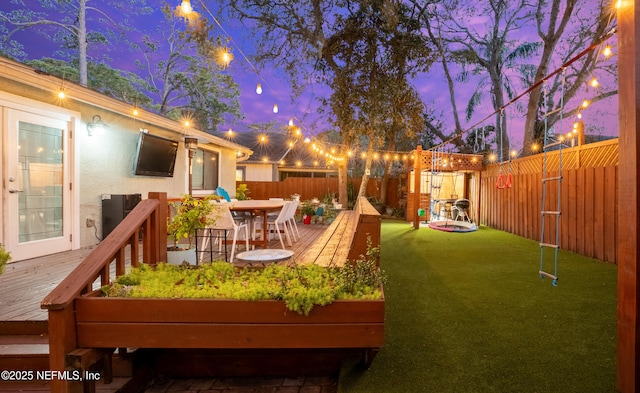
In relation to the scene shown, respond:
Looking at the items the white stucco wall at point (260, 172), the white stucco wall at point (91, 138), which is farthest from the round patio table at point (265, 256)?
the white stucco wall at point (260, 172)

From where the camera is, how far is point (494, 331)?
9.29 ft

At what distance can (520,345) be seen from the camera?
8.46 feet

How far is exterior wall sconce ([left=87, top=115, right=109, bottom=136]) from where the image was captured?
5.54 meters

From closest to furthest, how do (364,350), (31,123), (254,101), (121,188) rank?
(364,350) < (31,123) < (121,188) < (254,101)

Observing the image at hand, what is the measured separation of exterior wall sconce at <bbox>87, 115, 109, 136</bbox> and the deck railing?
3.57 metres

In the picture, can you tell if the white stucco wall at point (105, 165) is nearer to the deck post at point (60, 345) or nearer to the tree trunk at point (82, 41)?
the deck post at point (60, 345)

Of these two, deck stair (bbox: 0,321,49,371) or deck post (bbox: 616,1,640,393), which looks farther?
deck stair (bbox: 0,321,49,371)

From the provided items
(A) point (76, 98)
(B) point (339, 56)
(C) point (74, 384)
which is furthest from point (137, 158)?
(B) point (339, 56)

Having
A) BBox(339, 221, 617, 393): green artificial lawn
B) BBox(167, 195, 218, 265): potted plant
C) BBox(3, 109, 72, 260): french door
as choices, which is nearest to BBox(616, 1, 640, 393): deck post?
BBox(339, 221, 617, 393): green artificial lawn

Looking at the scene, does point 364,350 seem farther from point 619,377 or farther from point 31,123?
point 31,123

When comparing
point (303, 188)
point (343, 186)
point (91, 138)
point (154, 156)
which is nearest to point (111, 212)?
point (91, 138)

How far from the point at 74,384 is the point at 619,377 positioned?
305cm

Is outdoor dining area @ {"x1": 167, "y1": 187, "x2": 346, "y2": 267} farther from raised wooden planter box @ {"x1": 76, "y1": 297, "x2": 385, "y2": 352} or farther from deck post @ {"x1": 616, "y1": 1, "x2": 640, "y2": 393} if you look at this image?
deck post @ {"x1": 616, "y1": 1, "x2": 640, "y2": 393}

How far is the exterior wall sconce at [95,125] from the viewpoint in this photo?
18.2 feet
